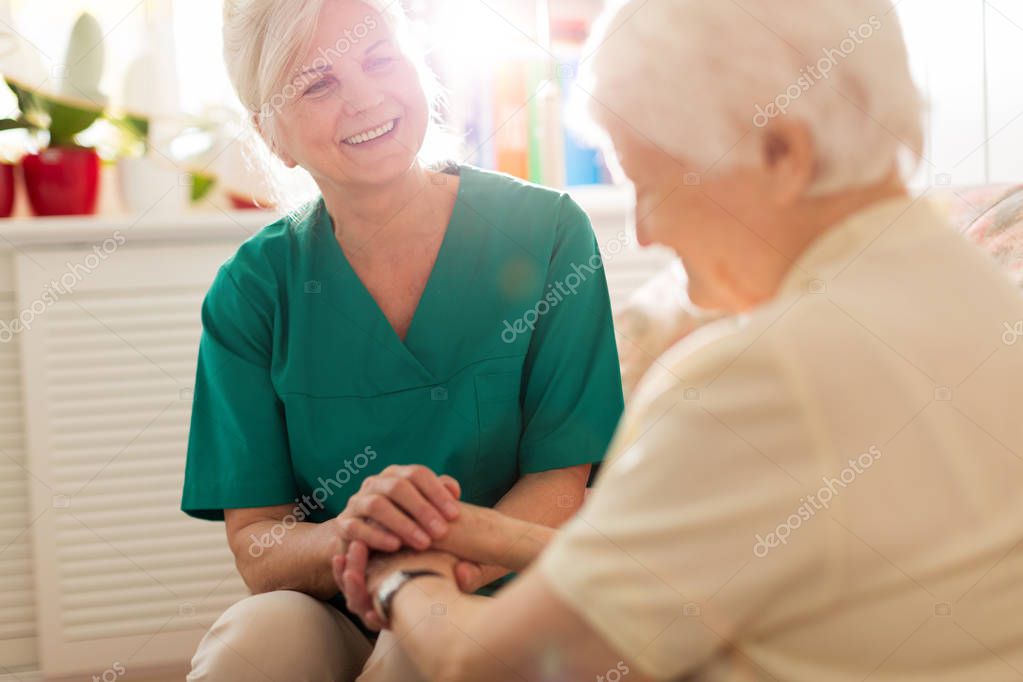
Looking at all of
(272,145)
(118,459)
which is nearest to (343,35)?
(272,145)

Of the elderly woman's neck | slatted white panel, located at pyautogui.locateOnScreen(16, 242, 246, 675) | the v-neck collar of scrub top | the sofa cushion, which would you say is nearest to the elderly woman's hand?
the v-neck collar of scrub top

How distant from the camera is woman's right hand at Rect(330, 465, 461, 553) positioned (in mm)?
1126

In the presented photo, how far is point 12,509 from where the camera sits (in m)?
2.25

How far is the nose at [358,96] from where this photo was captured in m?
1.45

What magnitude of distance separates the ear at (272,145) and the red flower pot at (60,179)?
0.85 meters

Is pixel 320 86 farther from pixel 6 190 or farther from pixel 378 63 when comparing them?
pixel 6 190

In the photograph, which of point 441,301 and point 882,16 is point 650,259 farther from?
point 882,16

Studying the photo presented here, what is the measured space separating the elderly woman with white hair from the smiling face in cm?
65

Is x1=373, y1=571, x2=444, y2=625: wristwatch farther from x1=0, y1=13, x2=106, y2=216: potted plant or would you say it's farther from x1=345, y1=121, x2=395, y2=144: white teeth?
x1=0, y1=13, x2=106, y2=216: potted plant

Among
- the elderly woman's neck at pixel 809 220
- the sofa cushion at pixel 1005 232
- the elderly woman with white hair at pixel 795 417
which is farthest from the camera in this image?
the sofa cushion at pixel 1005 232

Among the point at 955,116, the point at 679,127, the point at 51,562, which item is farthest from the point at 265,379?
the point at 955,116

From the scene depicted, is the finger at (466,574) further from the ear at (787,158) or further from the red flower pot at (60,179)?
the red flower pot at (60,179)

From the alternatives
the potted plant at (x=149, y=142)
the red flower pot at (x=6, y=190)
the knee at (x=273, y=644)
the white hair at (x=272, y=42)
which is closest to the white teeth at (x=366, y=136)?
the white hair at (x=272, y=42)

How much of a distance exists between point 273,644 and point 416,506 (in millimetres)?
279
